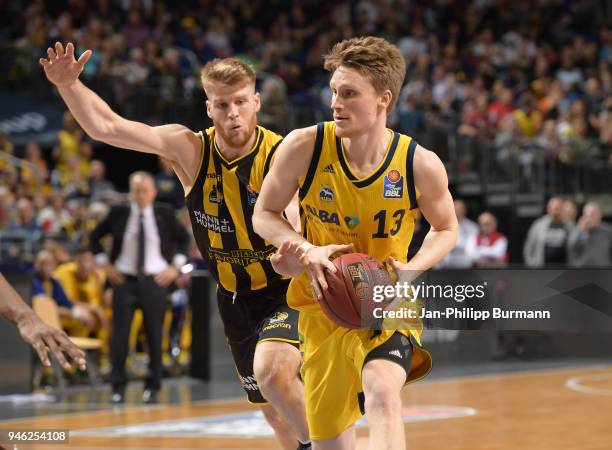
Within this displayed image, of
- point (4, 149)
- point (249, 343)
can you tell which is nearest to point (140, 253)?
point (4, 149)

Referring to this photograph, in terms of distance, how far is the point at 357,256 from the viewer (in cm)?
479

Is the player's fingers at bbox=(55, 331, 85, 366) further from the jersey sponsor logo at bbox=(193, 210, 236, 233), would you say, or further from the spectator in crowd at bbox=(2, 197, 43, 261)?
the spectator in crowd at bbox=(2, 197, 43, 261)

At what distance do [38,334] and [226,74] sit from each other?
196 centimetres

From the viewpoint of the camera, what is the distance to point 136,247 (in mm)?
10977

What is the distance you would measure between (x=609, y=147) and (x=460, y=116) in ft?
7.53

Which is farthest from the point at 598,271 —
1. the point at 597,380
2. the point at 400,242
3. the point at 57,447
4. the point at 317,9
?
the point at 317,9

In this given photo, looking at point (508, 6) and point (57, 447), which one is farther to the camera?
point (508, 6)

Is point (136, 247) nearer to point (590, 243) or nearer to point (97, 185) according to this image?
point (97, 185)

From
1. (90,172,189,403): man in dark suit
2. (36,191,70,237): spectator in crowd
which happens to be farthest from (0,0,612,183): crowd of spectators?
(90,172,189,403): man in dark suit

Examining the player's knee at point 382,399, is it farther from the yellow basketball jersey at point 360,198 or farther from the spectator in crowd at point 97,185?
the spectator in crowd at point 97,185

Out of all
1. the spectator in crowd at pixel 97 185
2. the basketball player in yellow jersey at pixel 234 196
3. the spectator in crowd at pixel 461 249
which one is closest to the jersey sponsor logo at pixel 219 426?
the basketball player in yellow jersey at pixel 234 196

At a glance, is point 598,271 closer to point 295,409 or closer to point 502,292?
point 502,292

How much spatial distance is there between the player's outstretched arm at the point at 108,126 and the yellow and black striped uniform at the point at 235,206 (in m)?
0.09

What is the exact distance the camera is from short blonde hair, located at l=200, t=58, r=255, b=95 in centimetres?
584
